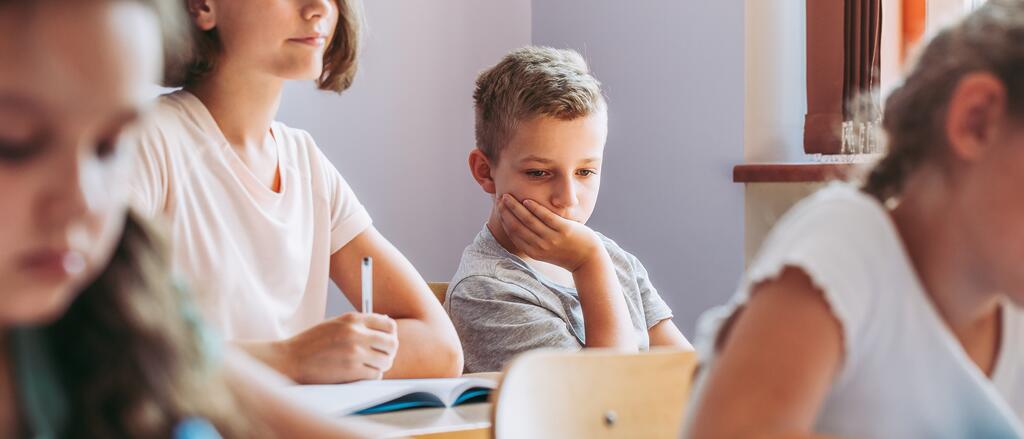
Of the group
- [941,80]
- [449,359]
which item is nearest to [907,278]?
[941,80]

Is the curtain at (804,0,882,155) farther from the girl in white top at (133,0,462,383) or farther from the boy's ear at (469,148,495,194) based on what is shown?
the girl in white top at (133,0,462,383)

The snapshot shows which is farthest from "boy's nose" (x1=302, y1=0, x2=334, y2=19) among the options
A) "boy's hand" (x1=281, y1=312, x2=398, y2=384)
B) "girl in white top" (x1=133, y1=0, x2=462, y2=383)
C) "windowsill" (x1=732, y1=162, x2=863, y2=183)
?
"windowsill" (x1=732, y1=162, x2=863, y2=183)

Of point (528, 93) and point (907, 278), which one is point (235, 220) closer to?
point (528, 93)

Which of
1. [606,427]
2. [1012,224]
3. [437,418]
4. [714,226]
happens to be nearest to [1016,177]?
[1012,224]

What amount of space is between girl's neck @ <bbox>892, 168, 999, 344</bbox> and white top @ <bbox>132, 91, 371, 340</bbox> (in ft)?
2.92

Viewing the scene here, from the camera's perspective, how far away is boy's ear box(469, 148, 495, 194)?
6.87 ft

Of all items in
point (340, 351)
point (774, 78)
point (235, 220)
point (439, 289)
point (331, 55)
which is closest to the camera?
point (340, 351)

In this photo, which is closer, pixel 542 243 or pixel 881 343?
pixel 881 343

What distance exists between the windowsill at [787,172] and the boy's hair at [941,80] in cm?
169

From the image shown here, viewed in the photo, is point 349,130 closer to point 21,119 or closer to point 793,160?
point 793,160

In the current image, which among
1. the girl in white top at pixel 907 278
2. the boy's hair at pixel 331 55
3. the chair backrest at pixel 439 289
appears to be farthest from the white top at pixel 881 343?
the chair backrest at pixel 439 289

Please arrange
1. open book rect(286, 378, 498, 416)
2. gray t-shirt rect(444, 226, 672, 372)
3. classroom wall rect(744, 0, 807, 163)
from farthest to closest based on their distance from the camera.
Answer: classroom wall rect(744, 0, 807, 163), gray t-shirt rect(444, 226, 672, 372), open book rect(286, 378, 498, 416)

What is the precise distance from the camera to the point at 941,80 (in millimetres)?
Answer: 852

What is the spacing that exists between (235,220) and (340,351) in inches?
10.8
